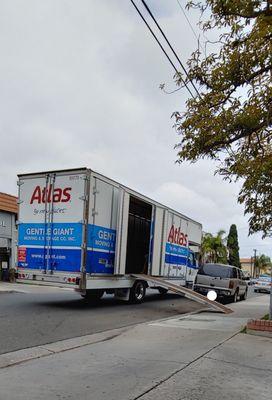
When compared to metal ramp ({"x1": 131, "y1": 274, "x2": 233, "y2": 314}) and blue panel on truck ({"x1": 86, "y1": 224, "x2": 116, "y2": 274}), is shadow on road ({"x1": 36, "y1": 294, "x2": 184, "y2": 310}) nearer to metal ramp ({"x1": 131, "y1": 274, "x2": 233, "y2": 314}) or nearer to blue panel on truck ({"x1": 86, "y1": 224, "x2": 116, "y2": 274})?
metal ramp ({"x1": 131, "y1": 274, "x2": 233, "y2": 314})

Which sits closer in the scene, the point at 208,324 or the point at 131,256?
the point at 208,324

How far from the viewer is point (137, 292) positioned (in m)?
17.7

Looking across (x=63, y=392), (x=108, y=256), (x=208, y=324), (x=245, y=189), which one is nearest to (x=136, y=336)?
(x=208, y=324)

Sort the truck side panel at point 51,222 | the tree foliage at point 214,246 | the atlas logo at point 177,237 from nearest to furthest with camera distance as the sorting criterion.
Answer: the truck side panel at point 51,222 → the atlas logo at point 177,237 → the tree foliage at point 214,246

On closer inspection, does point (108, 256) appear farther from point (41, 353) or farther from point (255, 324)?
point (41, 353)

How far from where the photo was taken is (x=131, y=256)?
18.6 metres

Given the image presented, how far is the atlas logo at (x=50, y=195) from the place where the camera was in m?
14.5

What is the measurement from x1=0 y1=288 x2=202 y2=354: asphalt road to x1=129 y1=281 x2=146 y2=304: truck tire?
0.27 meters

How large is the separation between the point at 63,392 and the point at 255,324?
5.65 m

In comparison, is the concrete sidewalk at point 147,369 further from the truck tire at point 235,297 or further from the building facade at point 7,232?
the building facade at point 7,232

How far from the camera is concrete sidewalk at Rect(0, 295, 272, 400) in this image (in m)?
5.64

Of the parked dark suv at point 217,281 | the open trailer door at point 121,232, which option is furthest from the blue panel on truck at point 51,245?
the parked dark suv at point 217,281

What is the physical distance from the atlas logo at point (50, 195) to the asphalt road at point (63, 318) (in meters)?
3.23

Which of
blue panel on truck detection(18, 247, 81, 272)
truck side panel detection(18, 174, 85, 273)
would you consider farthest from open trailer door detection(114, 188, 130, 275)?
blue panel on truck detection(18, 247, 81, 272)
